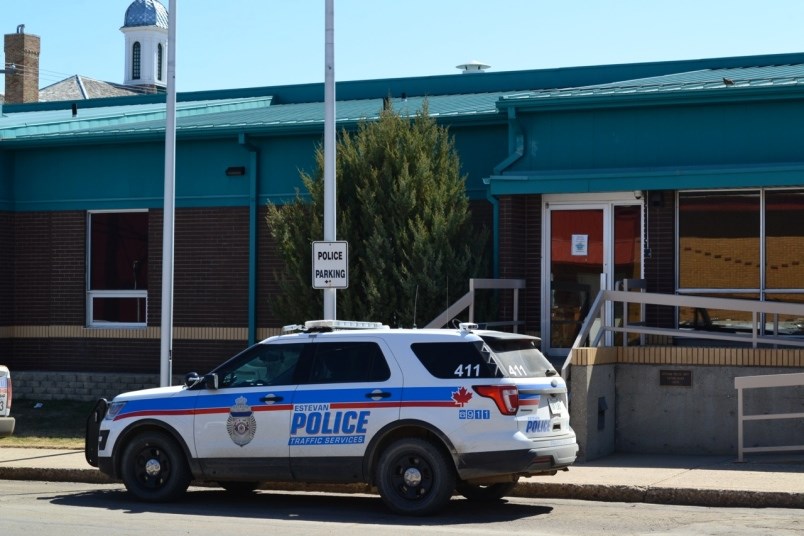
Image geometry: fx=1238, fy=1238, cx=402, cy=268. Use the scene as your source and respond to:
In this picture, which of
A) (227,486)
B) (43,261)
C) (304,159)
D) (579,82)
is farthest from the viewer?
(579,82)

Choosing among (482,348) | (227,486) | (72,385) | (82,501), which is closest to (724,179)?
(482,348)

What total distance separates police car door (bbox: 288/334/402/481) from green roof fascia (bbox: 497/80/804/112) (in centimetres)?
695

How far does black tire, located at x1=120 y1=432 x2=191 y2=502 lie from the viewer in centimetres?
1300

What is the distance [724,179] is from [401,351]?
274 inches

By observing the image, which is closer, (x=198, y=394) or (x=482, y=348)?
(x=482, y=348)

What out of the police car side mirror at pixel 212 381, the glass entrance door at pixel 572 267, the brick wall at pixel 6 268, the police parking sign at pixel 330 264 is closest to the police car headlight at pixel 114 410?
the police car side mirror at pixel 212 381

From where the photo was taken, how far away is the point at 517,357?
12.3m

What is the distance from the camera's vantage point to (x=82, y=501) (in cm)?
1327

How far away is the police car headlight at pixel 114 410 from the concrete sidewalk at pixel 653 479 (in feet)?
6.64

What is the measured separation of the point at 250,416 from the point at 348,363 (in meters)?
1.16

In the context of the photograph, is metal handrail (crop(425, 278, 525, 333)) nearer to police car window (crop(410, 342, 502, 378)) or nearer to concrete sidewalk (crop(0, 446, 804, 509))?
concrete sidewalk (crop(0, 446, 804, 509))

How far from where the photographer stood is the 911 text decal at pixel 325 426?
12.2 metres

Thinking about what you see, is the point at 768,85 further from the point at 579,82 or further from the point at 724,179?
the point at 579,82

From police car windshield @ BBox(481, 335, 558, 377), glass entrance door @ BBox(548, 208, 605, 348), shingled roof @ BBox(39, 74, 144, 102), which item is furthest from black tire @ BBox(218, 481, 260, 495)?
shingled roof @ BBox(39, 74, 144, 102)
